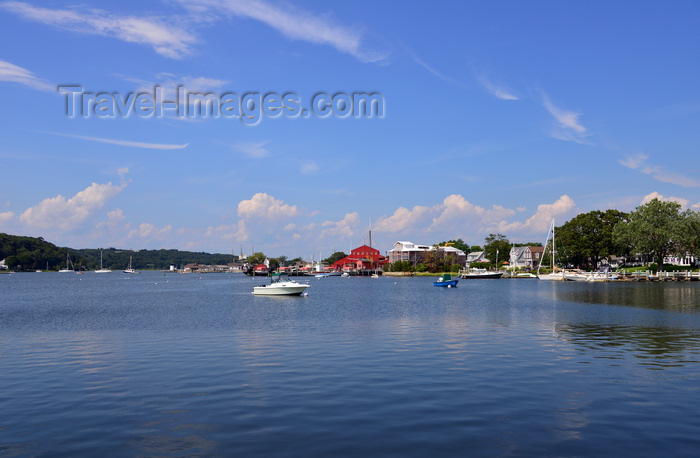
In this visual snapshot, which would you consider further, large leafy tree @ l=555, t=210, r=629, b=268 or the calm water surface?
large leafy tree @ l=555, t=210, r=629, b=268

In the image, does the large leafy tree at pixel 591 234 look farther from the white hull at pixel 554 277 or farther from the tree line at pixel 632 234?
the white hull at pixel 554 277

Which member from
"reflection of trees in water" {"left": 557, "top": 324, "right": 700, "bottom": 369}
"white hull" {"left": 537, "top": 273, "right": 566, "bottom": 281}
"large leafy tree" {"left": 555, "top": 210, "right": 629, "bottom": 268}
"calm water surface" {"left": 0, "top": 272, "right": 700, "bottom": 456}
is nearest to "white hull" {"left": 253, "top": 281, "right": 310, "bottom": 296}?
"calm water surface" {"left": 0, "top": 272, "right": 700, "bottom": 456}

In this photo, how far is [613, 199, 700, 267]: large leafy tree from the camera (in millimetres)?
127938

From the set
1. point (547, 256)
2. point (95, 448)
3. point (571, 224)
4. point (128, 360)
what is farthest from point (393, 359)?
point (547, 256)

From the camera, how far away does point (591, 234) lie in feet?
513

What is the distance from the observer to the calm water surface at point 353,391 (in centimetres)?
1359

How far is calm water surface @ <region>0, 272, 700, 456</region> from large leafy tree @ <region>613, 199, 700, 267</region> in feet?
341

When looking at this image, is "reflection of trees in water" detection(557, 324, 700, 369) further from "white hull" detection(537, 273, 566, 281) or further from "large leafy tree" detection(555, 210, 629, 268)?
"large leafy tree" detection(555, 210, 629, 268)

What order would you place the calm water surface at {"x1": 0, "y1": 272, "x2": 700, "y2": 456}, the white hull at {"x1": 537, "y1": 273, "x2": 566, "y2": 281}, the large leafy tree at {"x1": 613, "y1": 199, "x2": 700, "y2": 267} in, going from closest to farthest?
the calm water surface at {"x1": 0, "y1": 272, "x2": 700, "y2": 456} < the large leafy tree at {"x1": 613, "y1": 199, "x2": 700, "y2": 267} < the white hull at {"x1": 537, "y1": 273, "x2": 566, "y2": 281}

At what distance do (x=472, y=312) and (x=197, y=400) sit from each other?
131 feet

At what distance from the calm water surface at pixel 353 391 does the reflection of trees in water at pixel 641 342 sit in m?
0.13

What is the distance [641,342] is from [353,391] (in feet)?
69.3

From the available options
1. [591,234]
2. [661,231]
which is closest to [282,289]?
[661,231]

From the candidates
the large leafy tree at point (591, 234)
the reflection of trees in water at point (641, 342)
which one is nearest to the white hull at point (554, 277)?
the large leafy tree at point (591, 234)
